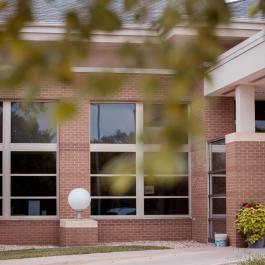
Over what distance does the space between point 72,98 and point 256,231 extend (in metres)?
15.9

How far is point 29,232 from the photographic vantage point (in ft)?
68.9

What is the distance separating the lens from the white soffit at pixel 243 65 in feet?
54.7

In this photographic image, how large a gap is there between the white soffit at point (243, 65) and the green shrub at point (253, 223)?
120 inches

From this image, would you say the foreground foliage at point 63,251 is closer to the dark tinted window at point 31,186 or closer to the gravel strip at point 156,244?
the gravel strip at point 156,244

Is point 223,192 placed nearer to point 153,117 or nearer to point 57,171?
point 57,171

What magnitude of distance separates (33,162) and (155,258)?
7015 mm

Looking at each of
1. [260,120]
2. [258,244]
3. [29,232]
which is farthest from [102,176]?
[258,244]

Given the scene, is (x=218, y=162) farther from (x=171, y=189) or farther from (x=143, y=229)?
(x=143, y=229)

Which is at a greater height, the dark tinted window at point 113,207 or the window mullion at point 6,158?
the window mullion at point 6,158

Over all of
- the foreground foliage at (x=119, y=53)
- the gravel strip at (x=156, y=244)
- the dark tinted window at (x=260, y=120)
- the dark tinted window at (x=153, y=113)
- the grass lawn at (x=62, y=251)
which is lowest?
the gravel strip at (x=156, y=244)

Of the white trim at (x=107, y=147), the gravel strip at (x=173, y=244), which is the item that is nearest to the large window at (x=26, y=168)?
the white trim at (x=107, y=147)

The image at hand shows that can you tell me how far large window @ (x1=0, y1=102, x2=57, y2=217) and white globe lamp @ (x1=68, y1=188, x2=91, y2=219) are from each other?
1.42m

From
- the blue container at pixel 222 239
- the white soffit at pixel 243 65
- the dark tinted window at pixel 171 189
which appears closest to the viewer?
the white soffit at pixel 243 65

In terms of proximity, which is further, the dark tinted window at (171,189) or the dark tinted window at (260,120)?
the dark tinted window at (171,189)
